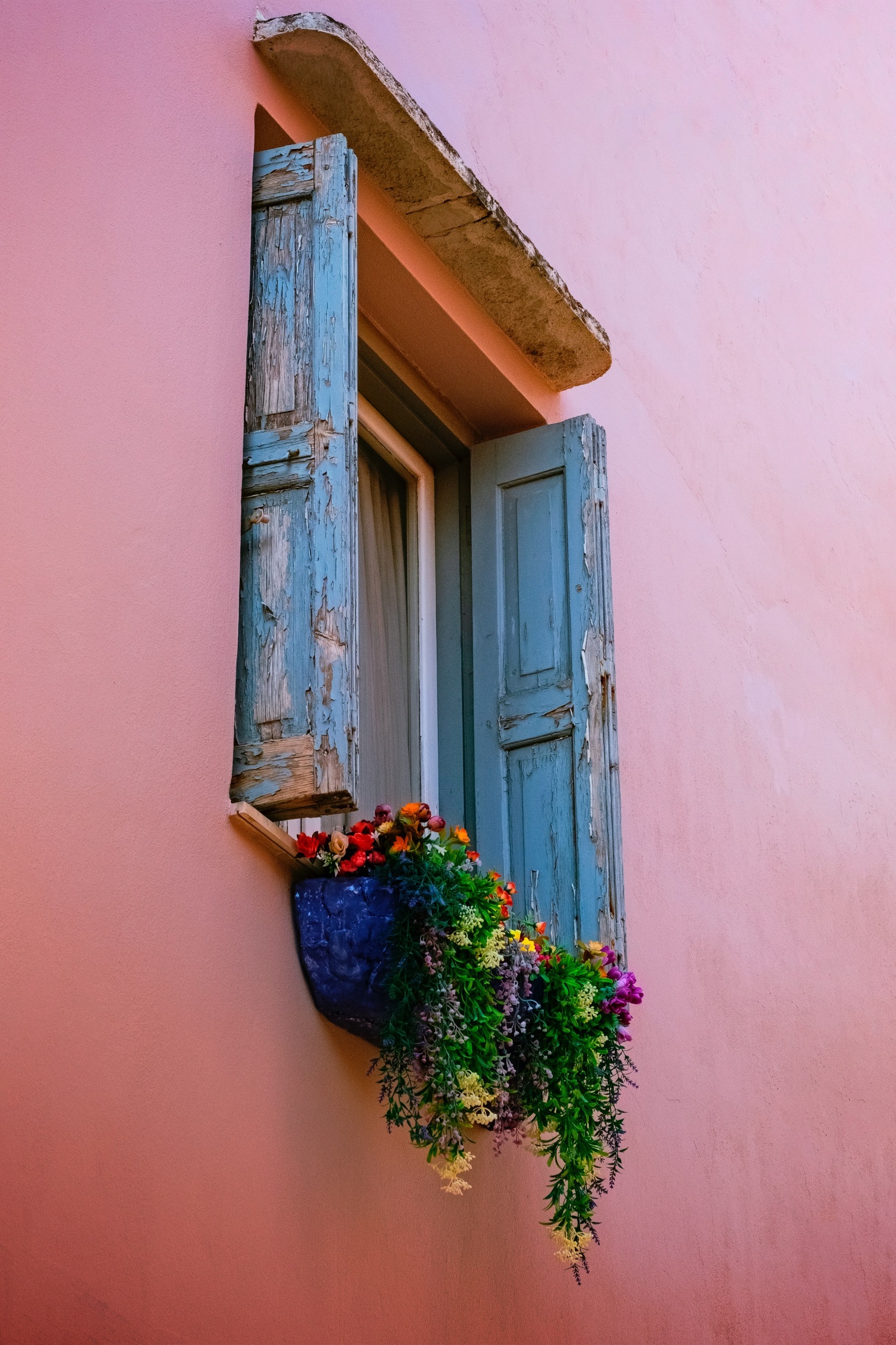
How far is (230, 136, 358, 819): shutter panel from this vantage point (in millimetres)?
3375

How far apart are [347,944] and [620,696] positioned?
2058 mm

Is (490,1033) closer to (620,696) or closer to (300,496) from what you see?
(300,496)

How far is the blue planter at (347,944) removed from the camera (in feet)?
11.2

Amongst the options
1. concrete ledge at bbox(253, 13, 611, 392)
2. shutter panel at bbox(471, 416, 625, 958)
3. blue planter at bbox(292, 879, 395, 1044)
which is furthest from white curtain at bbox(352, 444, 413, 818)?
blue planter at bbox(292, 879, 395, 1044)

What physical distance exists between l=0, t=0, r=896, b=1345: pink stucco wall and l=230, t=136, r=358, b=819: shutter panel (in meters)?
0.09

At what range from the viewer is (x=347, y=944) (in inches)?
134

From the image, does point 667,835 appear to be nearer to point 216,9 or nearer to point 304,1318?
point 304,1318

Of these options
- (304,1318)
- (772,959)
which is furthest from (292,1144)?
(772,959)

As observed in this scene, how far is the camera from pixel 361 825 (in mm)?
3557

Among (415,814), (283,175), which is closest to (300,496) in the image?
(415,814)

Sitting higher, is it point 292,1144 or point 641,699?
point 641,699

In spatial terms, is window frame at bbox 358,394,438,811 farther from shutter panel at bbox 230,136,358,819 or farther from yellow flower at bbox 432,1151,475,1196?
yellow flower at bbox 432,1151,475,1196

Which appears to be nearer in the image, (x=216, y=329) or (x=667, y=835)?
(x=216, y=329)

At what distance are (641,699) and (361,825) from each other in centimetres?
202
